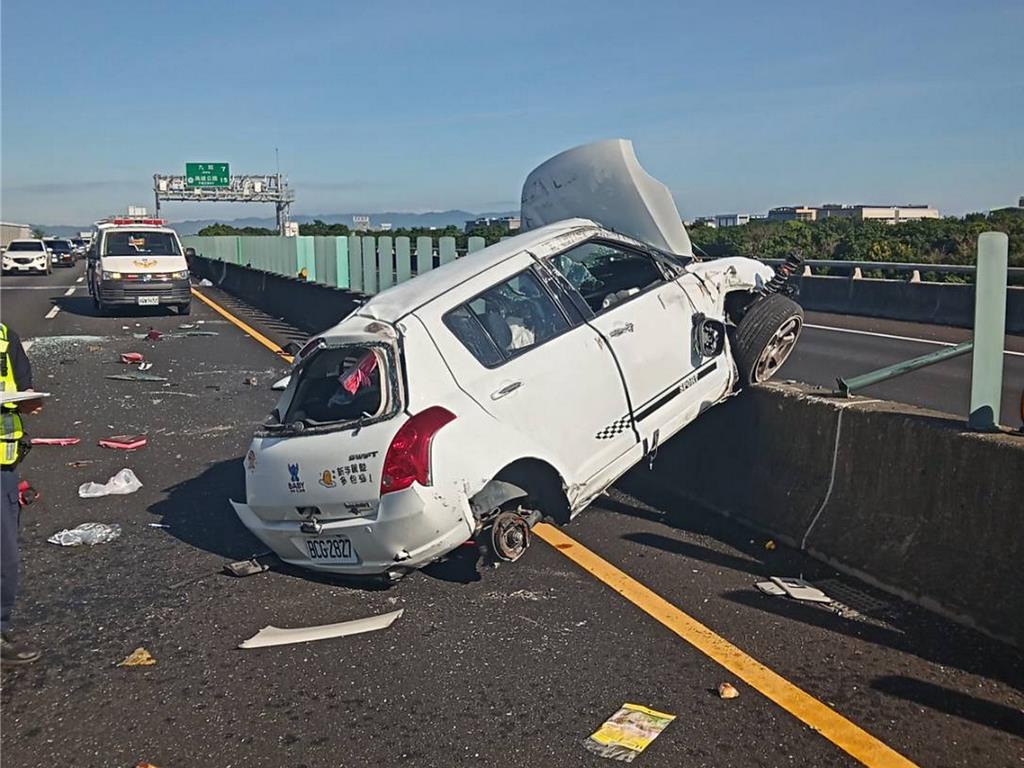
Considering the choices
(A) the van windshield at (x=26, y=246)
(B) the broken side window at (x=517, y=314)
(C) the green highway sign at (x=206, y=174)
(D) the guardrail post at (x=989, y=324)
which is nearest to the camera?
(D) the guardrail post at (x=989, y=324)

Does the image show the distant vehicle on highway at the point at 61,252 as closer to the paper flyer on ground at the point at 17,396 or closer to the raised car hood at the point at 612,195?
the raised car hood at the point at 612,195

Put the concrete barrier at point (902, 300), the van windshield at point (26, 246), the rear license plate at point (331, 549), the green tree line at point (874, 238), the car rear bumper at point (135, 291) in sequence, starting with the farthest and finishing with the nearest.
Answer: the van windshield at point (26, 246)
the green tree line at point (874, 238)
the car rear bumper at point (135, 291)
the concrete barrier at point (902, 300)
the rear license plate at point (331, 549)

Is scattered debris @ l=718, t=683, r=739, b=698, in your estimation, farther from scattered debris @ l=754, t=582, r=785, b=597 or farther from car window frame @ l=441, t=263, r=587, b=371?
car window frame @ l=441, t=263, r=587, b=371

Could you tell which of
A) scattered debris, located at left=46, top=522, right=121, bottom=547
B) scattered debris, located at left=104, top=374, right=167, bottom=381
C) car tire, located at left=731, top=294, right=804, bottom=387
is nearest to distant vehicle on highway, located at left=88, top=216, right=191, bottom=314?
scattered debris, located at left=104, top=374, right=167, bottom=381

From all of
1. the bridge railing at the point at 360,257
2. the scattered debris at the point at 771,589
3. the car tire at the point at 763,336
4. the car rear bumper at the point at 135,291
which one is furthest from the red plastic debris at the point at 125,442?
the car rear bumper at the point at 135,291

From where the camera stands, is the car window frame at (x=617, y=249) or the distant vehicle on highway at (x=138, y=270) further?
the distant vehicle on highway at (x=138, y=270)

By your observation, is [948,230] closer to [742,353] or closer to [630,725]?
[742,353]

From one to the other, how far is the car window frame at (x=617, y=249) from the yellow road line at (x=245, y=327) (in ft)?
19.9

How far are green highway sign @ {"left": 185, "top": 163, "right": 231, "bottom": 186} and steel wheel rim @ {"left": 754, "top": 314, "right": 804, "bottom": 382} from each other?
91.2m

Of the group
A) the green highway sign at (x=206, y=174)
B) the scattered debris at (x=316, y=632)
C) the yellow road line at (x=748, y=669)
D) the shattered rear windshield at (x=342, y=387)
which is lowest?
the scattered debris at (x=316, y=632)

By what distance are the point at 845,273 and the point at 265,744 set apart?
28771 millimetres

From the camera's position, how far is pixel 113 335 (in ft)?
65.9

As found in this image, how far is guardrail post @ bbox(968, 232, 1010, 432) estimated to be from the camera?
4.89 metres

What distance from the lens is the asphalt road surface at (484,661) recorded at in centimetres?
391
